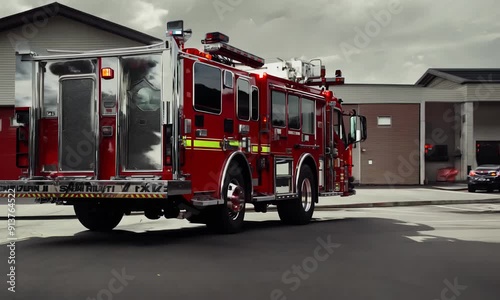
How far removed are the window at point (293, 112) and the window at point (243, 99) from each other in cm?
170

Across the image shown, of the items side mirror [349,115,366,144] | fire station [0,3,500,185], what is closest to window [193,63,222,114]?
side mirror [349,115,366,144]

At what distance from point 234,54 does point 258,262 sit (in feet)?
15.0

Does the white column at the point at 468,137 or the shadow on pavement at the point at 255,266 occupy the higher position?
the white column at the point at 468,137

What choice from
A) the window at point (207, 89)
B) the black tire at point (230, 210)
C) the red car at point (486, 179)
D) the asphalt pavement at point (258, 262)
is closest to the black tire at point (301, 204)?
the asphalt pavement at point (258, 262)

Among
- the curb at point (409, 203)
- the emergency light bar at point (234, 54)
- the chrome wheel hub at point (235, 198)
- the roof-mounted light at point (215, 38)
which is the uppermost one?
the roof-mounted light at point (215, 38)

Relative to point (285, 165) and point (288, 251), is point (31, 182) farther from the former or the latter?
point (285, 165)

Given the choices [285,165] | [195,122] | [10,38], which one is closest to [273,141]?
[285,165]

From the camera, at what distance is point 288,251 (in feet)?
30.0

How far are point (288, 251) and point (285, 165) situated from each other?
12.9 ft

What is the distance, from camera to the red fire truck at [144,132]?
9.41 meters

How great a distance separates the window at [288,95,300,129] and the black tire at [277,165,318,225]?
99cm

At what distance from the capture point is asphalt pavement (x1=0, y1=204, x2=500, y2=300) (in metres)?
6.39

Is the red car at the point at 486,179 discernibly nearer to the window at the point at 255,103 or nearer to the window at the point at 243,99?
the window at the point at 255,103

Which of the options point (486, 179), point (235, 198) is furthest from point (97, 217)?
point (486, 179)
